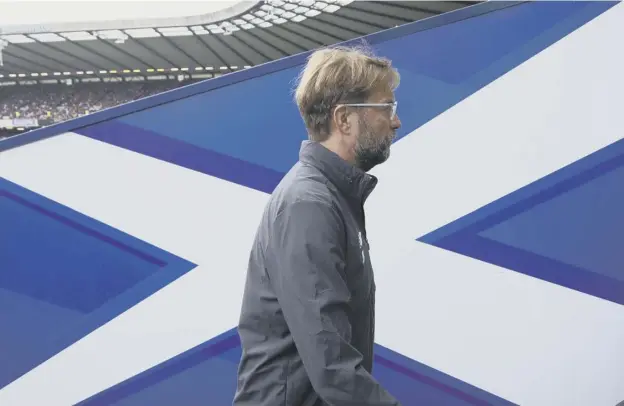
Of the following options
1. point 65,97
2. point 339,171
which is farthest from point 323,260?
point 65,97

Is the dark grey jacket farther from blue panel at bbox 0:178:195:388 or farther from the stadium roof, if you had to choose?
the stadium roof

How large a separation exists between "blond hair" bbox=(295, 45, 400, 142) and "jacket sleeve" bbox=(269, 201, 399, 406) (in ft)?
0.78

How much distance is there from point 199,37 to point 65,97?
9.79 m

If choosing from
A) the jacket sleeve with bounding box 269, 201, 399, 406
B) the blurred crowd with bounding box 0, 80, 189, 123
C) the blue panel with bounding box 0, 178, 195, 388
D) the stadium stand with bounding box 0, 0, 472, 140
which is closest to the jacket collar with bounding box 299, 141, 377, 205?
the jacket sleeve with bounding box 269, 201, 399, 406

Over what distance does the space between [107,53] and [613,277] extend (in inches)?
877

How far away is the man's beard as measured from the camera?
1153mm

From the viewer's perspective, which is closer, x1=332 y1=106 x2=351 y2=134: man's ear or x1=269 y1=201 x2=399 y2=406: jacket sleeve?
x1=269 y1=201 x2=399 y2=406: jacket sleeve

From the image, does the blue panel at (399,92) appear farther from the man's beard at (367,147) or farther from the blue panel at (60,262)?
the man's beard at (367,147)

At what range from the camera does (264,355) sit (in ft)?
3.48

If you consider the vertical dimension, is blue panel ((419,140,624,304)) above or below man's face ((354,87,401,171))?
below

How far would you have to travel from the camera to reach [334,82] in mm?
1104

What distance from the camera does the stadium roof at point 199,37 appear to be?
16.4m

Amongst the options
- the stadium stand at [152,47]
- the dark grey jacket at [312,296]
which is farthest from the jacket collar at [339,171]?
the stadium stand at [152,47]

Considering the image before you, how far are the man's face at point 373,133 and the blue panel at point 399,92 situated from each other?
118 centimetres
